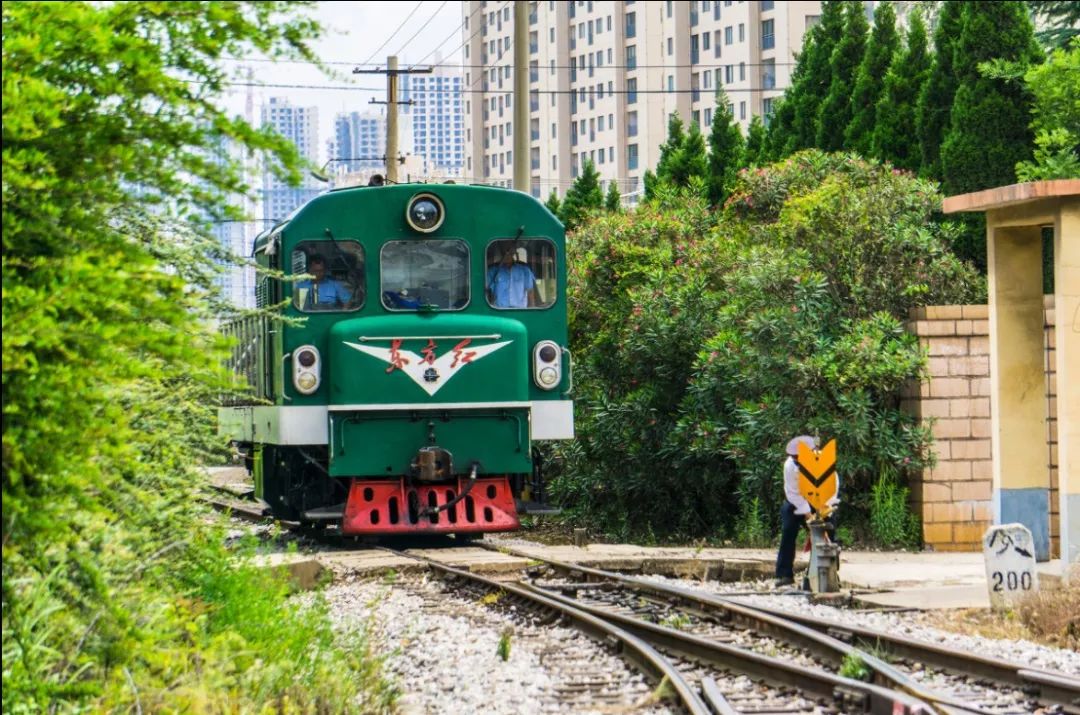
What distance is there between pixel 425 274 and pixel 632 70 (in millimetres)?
81099

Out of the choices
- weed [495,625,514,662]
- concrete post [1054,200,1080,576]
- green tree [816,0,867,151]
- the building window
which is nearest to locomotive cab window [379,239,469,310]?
concrete post [1054,200,1080,576]

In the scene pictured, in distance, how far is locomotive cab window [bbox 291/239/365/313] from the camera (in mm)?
15680

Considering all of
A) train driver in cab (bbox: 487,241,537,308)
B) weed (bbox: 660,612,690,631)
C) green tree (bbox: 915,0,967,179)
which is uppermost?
green tree (bbox: 915,0,967,179)

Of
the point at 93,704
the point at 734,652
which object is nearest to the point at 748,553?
the point at 734,652

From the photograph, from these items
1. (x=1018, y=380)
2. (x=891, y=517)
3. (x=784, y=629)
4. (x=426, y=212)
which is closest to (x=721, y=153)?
(x=891, y=517)

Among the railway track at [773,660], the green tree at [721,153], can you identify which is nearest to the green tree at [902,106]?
the green tree at [721,153]

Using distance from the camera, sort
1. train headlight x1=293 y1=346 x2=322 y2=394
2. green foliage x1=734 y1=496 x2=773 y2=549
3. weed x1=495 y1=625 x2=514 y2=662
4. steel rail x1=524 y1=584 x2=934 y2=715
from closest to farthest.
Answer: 1. steel rail x1=524 y1=584 x2=934 y2=715
2. weed x1=495 y1=625 x2=514 y2=662
3. train headlight x1=293 y1=346 x2=322 y2=394
4. green foliage x1=734 y1=496 x2=773 y2=549

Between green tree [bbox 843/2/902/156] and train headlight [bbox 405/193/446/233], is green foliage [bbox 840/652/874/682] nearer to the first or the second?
train headlight [bbox 405/193/446/233]

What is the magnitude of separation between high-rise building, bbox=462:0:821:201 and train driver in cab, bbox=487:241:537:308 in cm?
6796

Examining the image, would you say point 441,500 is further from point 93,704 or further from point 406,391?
point 93,704

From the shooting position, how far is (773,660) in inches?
362

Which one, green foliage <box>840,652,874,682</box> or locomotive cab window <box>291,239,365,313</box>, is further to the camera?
locomotive cab window <box>291,239,365,313</box>

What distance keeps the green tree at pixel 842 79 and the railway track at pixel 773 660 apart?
15.7 metres

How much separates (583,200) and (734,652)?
29.3 m
